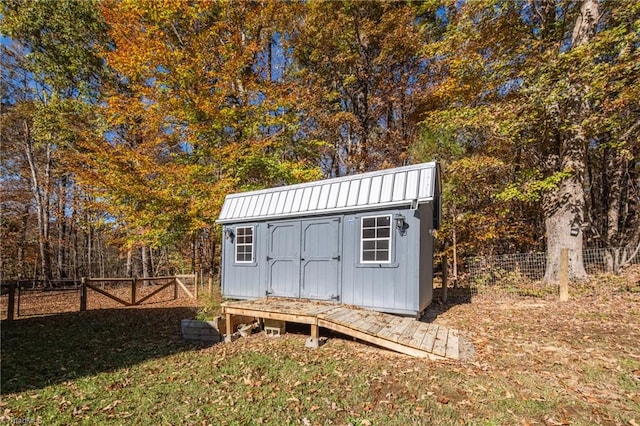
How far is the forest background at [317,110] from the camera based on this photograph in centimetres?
845

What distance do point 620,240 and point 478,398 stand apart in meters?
11.7

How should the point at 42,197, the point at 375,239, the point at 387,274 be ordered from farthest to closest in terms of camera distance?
the point at 42,197
the point at 375,239
the point at 387,274

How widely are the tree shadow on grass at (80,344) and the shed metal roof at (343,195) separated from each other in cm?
339

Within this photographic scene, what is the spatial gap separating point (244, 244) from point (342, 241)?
3.14m

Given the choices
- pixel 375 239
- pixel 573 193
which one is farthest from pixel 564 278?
pixel 375 239

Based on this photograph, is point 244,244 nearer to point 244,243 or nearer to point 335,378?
point 244,243

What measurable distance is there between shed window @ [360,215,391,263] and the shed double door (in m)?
0.64

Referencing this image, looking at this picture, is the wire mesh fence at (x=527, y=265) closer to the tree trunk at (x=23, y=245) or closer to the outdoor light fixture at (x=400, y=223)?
the outdoor light fixture at (x=400, y=223)

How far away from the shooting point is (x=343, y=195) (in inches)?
276

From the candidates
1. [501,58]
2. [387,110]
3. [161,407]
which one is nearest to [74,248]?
[161,407]

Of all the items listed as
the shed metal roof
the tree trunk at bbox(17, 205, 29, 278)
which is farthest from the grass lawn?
the tree trunk at bbox(17, 205, 29, 278)

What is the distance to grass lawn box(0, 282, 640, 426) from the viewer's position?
3232 mm

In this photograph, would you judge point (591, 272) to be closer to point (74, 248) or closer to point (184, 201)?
point (184, 201)

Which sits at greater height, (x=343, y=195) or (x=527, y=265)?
(x=343, y=195)
